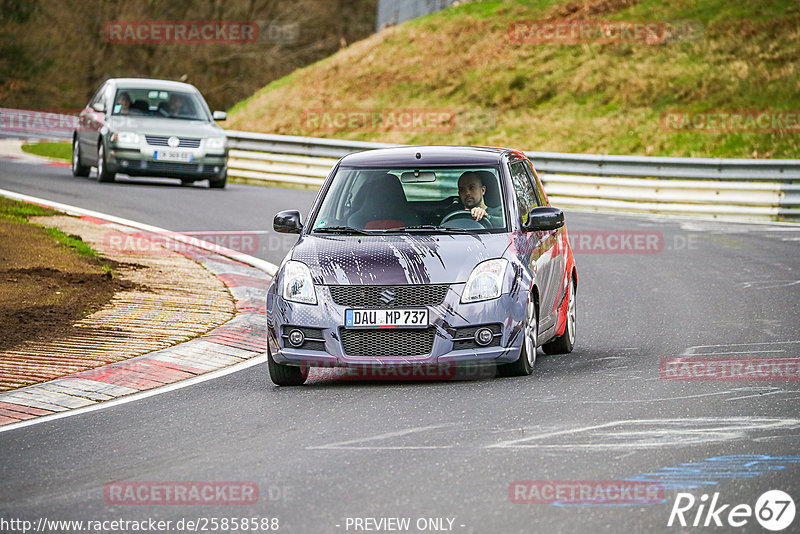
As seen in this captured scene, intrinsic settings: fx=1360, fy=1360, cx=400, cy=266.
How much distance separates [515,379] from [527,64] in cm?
2847

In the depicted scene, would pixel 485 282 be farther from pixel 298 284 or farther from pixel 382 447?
pixel 382 447

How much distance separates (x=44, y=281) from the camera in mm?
13195

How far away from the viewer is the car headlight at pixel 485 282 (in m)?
8.97

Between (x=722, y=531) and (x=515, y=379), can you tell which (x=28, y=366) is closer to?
(x=515, y=379)

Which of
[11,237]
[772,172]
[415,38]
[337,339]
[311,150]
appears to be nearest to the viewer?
[337,339]

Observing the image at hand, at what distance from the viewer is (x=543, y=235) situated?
401 inches

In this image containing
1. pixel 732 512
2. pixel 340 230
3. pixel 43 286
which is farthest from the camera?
pixel 43 286

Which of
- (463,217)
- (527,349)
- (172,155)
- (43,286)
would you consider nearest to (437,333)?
(527,349)

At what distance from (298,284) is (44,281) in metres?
4.89

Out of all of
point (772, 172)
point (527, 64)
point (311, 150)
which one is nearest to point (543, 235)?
point (772, 172)

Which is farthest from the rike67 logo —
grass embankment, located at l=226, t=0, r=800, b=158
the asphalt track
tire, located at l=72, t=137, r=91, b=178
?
grass embankment, located at l=226, t=0, r=800, b=158

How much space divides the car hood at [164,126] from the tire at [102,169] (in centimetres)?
55

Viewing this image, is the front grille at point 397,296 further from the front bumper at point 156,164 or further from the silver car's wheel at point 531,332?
the front bumper at point 156,164

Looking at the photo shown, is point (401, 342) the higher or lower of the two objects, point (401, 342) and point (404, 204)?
the lower
